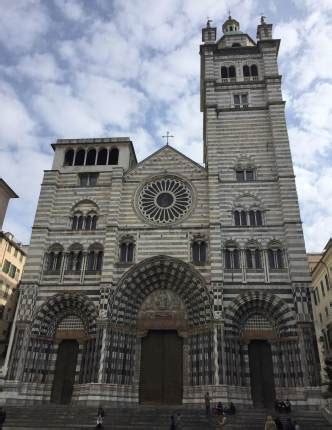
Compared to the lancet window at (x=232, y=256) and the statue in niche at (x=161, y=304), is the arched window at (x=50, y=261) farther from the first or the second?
the lancet window at (x=232, y=256)

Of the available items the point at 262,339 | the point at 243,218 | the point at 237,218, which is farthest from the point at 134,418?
the point at 243,218

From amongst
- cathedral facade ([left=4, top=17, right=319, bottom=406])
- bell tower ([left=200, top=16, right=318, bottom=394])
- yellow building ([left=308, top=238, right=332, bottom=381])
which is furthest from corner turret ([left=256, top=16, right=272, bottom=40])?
yellow building ([left=308, top=238, right=332, bottom=381])

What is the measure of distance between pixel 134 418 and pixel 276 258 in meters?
11.6

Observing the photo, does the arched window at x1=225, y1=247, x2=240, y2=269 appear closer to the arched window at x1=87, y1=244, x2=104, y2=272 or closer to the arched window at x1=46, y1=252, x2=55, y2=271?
the arched window at x1=87, y1=244, x2=104, y2=272

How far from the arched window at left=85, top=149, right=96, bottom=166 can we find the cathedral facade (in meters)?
0.10

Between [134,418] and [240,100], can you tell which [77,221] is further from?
[240,100]

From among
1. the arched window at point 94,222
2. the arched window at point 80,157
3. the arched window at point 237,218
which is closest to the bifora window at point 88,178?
the arched window at point 80,157

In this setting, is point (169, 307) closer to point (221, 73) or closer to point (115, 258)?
point (115, 258)

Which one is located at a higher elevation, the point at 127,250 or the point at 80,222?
the point at 80,222

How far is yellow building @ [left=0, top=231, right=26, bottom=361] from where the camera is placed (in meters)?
28.3

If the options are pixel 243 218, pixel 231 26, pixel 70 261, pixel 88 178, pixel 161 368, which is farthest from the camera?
pixel 231 26

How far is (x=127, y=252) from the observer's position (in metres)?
23.1

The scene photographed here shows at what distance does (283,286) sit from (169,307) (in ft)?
22.0

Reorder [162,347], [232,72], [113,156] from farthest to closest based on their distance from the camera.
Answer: [232,72], [113,156], [162,347]
